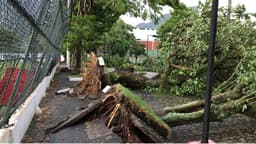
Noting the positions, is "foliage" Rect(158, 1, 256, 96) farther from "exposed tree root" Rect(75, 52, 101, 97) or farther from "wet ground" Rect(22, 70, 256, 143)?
"exposed tree root" Rect(75, 52, 101, 97)

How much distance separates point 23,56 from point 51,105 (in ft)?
11.8

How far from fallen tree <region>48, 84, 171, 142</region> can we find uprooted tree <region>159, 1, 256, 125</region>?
51 centimetres

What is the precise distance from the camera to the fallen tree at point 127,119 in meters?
4.78

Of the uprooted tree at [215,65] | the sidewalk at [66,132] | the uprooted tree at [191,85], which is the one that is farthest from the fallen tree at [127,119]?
the uprooted tree at [215,65]

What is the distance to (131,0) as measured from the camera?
13.5 m

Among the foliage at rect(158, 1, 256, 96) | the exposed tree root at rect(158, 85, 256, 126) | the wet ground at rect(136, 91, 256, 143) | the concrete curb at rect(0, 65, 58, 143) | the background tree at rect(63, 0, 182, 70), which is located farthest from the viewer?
the background tree at rect(63, 0, 182, 70)

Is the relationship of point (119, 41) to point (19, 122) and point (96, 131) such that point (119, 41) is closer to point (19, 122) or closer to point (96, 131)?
point (96, 131)

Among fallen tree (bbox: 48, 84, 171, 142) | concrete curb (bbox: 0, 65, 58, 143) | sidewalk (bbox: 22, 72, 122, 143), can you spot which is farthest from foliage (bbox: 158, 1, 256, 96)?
concrete curb (bbox: 0, 65, 58, 143)

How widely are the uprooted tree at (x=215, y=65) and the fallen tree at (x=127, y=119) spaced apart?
51cm

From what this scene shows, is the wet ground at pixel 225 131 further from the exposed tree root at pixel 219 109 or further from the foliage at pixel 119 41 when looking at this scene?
the foliage at pixel 119 41

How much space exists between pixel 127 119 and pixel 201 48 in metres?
2.89

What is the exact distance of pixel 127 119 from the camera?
15.7 feet

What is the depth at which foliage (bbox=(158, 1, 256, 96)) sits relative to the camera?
7242mm

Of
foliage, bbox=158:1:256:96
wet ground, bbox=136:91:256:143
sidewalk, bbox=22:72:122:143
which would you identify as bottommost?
wet ground, bbox=136:91:256:143
